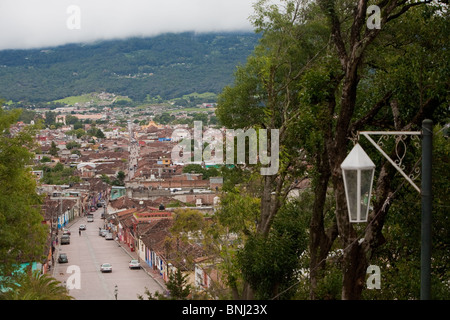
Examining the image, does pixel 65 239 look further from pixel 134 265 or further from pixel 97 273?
pixel 134 265

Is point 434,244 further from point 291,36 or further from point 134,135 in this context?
point 134,135

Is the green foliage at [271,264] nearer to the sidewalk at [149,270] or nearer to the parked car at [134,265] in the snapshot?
the sidewalk at [149,270]

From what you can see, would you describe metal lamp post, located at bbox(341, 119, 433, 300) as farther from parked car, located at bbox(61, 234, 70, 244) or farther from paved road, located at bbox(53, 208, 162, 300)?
parked car, located at bbox(61, 234, 70, 244)

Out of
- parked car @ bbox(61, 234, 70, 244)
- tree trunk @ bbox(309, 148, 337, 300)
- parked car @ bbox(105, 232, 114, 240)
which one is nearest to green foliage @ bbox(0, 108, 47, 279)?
tree trunk @ bbox(309, 148, 337, 300)

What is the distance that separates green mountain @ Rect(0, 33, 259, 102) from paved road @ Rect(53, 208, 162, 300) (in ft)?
406

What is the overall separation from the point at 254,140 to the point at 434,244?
13.9ft

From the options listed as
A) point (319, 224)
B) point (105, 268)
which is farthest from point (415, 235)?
point (105, 268)

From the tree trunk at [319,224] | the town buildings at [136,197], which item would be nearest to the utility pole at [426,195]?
the tree trunk at [319,224]

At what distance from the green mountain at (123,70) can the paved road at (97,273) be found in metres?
124

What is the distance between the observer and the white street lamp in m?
3.57

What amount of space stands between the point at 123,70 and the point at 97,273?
153323mm

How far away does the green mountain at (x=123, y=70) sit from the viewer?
16375 centimetres

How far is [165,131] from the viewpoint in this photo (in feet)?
327
